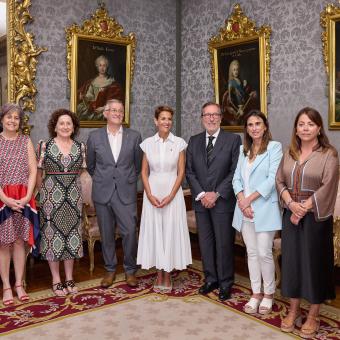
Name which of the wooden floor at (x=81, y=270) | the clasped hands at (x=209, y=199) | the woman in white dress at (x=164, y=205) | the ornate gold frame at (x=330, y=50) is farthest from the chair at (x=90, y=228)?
the ornate gold frame at (x=330, y=50)

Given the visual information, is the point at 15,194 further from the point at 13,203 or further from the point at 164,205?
the point at 164,205

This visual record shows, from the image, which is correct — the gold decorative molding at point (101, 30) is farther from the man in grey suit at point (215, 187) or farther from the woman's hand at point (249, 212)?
the woman's hand at point (249, 212)

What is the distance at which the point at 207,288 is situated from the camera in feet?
13.7

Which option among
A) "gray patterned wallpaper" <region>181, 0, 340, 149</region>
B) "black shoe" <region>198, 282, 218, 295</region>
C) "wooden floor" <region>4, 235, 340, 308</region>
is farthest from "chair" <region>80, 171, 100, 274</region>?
"gray patterned wallpaper" <region>181, 0, 340, 149</region>

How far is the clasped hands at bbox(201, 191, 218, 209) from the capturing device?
390cm

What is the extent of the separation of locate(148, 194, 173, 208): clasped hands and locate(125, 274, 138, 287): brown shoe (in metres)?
0.84

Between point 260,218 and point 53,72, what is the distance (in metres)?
3.20

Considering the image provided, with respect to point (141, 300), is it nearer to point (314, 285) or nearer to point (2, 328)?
point (2, 328)

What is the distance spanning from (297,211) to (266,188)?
405 mm

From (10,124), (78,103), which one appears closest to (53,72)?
(78,103)

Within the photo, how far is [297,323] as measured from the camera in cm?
345

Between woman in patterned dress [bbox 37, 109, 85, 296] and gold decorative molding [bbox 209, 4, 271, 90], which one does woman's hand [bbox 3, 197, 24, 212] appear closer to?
woman in patterned dress [bbox 37, 109, 85, 296]

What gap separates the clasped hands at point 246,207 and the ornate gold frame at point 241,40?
2079 millimetres

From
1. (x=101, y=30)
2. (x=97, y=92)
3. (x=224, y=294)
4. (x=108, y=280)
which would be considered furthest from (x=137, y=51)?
(x=224, y=294)
